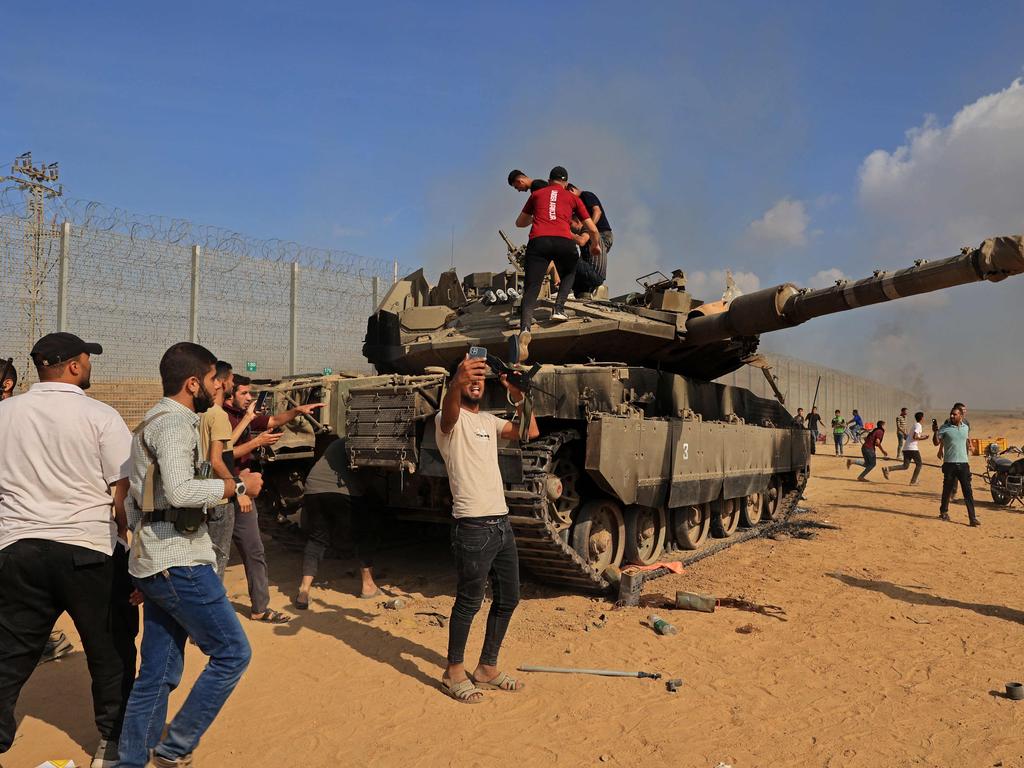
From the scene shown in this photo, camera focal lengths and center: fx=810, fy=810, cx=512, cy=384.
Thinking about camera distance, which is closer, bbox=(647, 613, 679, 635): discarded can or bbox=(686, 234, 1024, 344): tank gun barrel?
bbox=(647, 613, 679, 635): discarded can

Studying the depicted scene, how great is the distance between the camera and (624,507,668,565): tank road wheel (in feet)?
25.3

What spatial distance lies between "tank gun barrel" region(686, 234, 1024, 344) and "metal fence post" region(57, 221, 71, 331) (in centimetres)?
976

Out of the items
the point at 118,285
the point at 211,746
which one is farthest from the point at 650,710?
the point at 118,285

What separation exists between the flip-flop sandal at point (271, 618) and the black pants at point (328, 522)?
0.61 metres

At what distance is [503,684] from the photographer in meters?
4.70

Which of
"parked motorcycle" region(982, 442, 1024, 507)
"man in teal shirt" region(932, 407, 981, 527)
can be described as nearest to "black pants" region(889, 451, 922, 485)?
"parked motorcycle" region(982, 442, 1024, 507)

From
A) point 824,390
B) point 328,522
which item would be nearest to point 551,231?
point 328,522

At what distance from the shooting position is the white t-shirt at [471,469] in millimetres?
4457

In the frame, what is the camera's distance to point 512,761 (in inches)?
151

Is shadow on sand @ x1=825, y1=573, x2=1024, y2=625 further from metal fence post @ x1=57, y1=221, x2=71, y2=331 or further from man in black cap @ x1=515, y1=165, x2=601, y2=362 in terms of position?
metal fence post @ x1=57, y1=221, x2=71, y2=331

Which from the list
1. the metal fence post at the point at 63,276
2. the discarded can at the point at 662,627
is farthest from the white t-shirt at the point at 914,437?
the metal fence post at the point at 63,276

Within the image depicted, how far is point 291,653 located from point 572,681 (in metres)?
1.98

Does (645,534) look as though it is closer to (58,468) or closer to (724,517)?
(724,517)

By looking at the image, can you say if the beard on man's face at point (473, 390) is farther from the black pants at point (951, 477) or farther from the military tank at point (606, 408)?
the black pants at point (951, 477)
